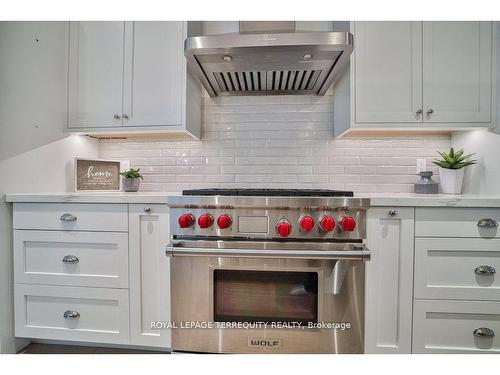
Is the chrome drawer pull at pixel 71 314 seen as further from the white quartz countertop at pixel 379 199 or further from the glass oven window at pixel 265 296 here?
the glass oven window at pixel 265 296

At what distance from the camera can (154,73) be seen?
5.21 feet

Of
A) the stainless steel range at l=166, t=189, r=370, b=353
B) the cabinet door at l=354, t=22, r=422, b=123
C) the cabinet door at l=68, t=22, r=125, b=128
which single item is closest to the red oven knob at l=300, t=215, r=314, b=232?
the stainless steel range at l=166, t=189, r=370, b=353

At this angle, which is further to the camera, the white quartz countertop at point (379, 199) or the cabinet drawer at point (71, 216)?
the cabinet drawer at point (71, 216)

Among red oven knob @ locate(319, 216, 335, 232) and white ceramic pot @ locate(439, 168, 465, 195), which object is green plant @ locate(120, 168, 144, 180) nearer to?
red oven knob @ locate(319, 216, 335, 232)

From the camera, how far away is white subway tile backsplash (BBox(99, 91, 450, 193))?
180 centimetres

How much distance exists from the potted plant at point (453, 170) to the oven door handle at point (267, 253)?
3.03ft

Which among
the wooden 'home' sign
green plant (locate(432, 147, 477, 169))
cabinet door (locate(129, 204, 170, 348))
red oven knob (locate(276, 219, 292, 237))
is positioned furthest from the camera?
the wooden 'home' sign

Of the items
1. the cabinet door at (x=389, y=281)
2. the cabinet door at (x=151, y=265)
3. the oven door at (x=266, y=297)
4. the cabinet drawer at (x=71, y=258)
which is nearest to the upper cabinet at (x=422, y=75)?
the cabinet door at (x=389, y=281)

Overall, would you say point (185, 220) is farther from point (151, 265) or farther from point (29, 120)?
point (29, 120)

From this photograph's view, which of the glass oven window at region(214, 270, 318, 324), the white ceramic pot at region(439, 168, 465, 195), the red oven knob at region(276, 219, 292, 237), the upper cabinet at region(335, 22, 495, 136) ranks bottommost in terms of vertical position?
the glass oven window at region(214, 270, 318, 324)

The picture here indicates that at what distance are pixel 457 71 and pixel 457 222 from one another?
36.2 inches

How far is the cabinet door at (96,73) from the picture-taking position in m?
1.61

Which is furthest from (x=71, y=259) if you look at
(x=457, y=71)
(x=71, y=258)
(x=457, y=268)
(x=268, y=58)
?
(x=457, y=71)

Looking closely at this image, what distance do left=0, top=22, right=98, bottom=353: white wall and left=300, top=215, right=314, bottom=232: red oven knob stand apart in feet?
5.23
